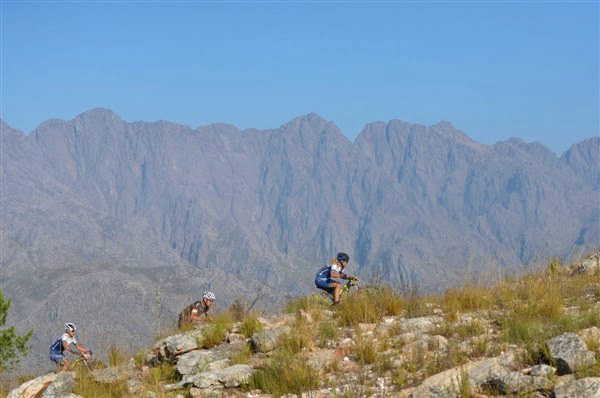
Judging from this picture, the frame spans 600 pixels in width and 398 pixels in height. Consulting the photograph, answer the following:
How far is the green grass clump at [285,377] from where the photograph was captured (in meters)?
9.20

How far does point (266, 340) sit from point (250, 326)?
1.25 meters

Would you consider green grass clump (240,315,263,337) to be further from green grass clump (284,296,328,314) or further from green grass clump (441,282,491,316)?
green grass clump (441,282,491,316)

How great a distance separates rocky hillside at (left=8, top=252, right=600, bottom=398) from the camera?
8.32 meters

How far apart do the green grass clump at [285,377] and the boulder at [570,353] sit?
3.20 metres

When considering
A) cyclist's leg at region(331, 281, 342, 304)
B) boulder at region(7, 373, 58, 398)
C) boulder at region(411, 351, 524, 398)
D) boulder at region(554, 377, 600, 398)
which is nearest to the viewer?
boulder at region(554, 377, 600, 398)

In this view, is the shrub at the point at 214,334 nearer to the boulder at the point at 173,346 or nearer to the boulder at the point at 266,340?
the boulder at the point at 173,346

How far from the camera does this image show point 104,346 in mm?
13805

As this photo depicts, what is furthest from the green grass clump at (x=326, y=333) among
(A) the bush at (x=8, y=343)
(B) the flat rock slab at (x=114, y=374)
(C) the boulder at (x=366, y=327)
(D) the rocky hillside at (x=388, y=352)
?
(A) the bush at (x=8, y=343)

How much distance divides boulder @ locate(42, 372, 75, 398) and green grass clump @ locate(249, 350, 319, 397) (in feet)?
10.7

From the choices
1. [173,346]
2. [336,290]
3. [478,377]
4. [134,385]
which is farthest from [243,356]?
[336,290]

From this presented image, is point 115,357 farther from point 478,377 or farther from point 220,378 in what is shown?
point 478,377

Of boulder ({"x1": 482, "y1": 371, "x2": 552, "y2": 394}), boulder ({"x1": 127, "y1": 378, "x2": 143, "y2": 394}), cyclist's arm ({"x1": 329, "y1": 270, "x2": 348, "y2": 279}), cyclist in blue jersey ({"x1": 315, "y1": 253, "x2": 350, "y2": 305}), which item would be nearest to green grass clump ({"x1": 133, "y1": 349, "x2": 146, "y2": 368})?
boulder ({"x1": 127, "y1": 378, "x2": 143, "y2": 394})

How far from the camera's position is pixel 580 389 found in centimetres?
759

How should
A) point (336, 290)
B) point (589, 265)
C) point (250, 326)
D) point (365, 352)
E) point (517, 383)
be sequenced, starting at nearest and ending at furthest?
point (517, 383) → point (365, 352) → point (250, 326) → point (336, 290) → point (589, 265)
